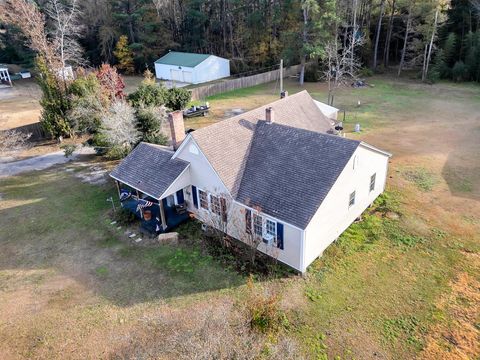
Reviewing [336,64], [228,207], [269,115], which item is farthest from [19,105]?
[336,64]

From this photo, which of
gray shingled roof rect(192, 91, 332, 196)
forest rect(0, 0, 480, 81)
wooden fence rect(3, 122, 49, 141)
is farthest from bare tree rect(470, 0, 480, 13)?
wooden fence rect(3, 122, 49, 141)

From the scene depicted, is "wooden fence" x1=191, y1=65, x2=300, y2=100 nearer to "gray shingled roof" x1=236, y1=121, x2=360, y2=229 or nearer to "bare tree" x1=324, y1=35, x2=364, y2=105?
"bare tree" x1=324, y1=35, x2=364, y2=105

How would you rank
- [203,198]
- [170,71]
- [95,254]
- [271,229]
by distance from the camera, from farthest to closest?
[170,71]
[203,198]
[95,254]
[271,229]

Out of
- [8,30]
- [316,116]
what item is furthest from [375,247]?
[8,30]

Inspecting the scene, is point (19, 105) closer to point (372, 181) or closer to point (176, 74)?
point (176, 74)

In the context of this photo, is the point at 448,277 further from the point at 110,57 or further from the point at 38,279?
the point at 110,57

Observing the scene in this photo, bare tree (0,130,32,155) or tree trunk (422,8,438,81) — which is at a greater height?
tree trunk (422,8,438,81)
